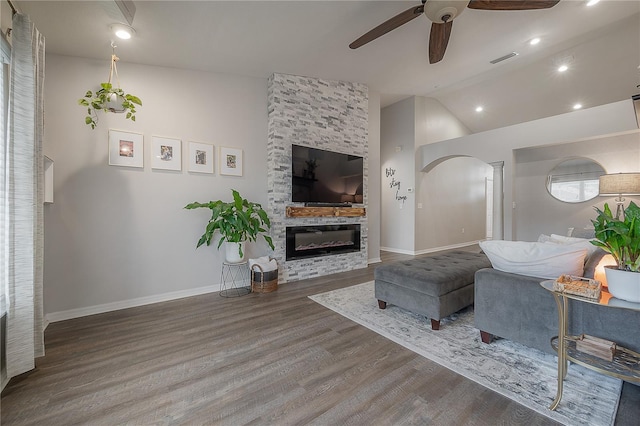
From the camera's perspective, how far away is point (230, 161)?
3.70 metres

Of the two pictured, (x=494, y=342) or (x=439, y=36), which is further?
(x=439, y=36)

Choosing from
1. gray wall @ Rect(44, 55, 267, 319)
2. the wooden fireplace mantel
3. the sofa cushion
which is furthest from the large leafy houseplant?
gray wall @ Rect(44, 55, 267, 319)

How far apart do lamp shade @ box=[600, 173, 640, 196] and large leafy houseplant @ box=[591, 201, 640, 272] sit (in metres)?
3.75

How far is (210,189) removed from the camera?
11.7 feet

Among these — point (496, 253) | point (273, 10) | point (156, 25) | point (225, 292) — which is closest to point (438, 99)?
point (273, 10)

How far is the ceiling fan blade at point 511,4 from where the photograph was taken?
7.08 feet

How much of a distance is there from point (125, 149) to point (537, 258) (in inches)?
165

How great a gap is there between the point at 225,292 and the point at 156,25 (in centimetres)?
318

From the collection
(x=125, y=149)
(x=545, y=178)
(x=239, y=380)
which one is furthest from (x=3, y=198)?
(x=545, y=178)

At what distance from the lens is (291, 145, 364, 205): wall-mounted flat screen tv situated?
4.09 m

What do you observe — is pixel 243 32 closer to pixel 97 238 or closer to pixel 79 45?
pixel 79 45

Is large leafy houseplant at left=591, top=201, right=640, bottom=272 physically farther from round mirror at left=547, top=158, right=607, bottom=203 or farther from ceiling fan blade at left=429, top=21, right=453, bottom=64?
round mirror at left=547, top=158, right=607, bottom=203

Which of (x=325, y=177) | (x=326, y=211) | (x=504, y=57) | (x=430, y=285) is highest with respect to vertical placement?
(x=504, y=57)

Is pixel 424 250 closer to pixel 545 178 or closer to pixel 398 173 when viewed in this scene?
pixel 398 173
